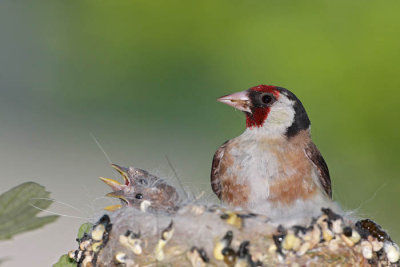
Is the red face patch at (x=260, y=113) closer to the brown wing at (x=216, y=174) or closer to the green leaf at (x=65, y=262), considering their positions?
the brown wing at (x=216, y=174)

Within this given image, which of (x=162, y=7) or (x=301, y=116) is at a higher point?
(x=162, y=7)

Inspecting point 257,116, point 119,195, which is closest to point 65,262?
point 119,195

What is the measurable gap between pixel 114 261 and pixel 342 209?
60 cm

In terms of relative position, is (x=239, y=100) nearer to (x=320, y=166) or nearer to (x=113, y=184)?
(x=320, y=166)

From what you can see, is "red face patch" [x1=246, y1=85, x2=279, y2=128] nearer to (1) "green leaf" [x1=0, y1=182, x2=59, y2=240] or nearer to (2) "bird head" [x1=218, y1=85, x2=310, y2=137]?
(2) "bird head" [x1=218, y1=85, x2=310, y2=137]

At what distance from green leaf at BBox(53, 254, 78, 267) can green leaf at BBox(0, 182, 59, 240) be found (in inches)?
17.0

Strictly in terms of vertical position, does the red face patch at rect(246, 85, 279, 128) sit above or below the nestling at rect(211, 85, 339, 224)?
above

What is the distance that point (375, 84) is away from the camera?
7.91ft

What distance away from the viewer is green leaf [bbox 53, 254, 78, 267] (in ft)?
3.95

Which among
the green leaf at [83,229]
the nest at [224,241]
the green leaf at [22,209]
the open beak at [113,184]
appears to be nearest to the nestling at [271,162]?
the nest at [224,241]

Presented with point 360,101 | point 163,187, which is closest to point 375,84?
point 360,101

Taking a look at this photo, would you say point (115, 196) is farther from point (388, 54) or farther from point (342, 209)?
point (388, 54)

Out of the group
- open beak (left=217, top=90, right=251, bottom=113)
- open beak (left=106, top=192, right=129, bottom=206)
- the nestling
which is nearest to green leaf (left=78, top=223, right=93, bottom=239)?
open beak (left=106, top=192, right=129, bottom=206)

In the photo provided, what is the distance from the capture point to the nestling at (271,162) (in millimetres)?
1547
